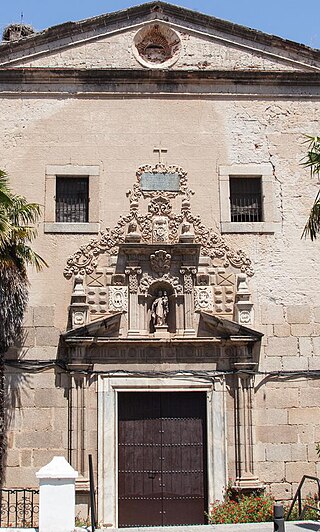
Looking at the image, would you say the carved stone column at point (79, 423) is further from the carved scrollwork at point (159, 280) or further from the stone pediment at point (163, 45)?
the stone pediment at point (163, 45)

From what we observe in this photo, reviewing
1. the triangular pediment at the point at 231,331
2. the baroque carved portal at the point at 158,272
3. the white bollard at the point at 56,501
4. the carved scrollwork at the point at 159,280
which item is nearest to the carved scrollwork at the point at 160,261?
the baroque carved portal at the point at 158,272

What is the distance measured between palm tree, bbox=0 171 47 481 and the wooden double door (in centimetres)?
225

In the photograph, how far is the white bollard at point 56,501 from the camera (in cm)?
1019

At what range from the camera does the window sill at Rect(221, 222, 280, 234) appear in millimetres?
14219

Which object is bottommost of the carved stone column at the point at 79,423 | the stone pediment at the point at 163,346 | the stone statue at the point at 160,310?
the carved stone column at the point at 79,423

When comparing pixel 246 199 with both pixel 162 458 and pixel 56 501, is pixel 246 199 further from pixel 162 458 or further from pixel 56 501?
pixel 56 501

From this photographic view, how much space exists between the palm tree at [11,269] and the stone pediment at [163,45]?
11.1 feet

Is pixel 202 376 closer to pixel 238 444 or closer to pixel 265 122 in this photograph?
pixel 238 444

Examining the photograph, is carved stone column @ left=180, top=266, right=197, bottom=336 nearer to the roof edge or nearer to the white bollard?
the white bollard

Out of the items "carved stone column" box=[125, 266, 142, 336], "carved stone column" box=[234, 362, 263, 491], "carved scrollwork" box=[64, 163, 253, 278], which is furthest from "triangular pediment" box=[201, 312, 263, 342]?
"carved stone column" box=[125, 266, 142, 336]

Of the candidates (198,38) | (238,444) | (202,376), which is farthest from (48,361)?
(198,38)

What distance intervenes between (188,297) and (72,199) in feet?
9.88

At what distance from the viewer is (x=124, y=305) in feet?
44.8

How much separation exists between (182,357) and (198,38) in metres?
6.61
